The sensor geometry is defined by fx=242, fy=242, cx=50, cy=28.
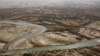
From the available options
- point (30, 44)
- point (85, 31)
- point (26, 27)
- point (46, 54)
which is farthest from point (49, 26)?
point (46, 54)

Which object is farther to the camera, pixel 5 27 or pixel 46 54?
pixel 5 27

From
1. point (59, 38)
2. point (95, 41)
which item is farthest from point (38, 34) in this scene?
point (95, 41)

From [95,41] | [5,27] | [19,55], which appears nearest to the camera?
[19,55]

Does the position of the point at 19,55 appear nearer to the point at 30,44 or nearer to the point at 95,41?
the point at 30,44

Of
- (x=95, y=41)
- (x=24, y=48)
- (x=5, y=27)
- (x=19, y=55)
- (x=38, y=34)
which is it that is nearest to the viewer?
(x=19, y=55)

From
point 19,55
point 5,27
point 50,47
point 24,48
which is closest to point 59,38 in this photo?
point 50,47

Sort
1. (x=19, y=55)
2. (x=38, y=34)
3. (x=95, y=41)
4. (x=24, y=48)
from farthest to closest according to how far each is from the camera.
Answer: (x=38, y=34), (x=95, y=41), (x=24, y=48), (x=19, y=55)

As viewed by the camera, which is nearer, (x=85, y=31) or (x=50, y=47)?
(x=50, y=47)

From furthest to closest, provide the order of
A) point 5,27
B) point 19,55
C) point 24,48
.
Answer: point 5,27 → point 24,48 → point 19,55

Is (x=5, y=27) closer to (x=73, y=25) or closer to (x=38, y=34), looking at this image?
(x=38, y=34)
